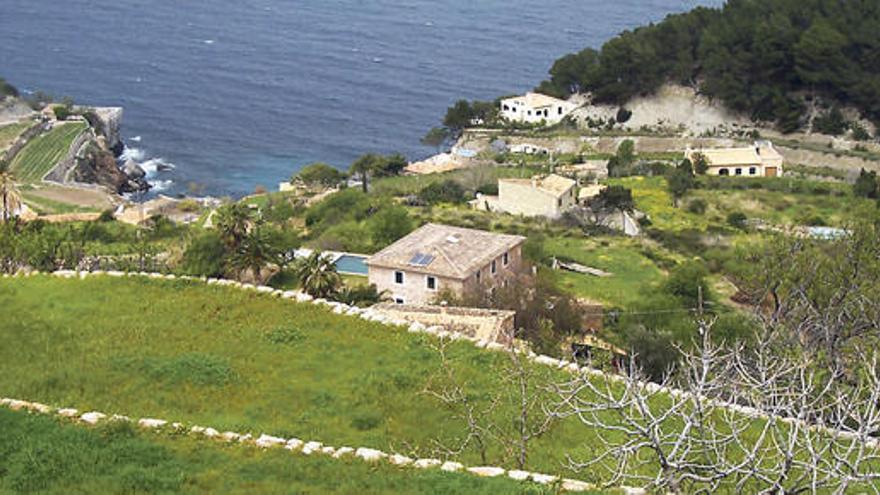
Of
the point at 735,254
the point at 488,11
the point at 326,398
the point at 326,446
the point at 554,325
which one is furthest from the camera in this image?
the point at 488,11

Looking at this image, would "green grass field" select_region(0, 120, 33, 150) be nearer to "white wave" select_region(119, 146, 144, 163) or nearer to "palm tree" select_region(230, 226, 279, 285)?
"white wave" select_region(119, 146, 144, 163)

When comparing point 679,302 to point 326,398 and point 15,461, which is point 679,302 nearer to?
point 326,398

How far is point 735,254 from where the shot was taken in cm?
5091

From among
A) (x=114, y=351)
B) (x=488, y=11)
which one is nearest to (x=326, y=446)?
(x=114, y=351)

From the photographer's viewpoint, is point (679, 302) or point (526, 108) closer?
point (679, 302)

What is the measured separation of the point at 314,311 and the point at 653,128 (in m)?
78.0

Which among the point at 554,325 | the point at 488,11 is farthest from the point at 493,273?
the point at 488,11

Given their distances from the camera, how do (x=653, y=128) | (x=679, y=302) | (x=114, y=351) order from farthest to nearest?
1. (x=653, y=128)
2. (x=679, y=302)
3. (x=114, y=351)

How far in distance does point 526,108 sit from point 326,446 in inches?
3437

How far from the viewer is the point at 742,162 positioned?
79.7 metres

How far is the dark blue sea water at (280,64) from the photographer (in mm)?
106500

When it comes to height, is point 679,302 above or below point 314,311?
below

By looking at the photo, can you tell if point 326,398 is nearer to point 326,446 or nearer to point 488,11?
point 326,446

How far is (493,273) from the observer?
4331 centimetres
